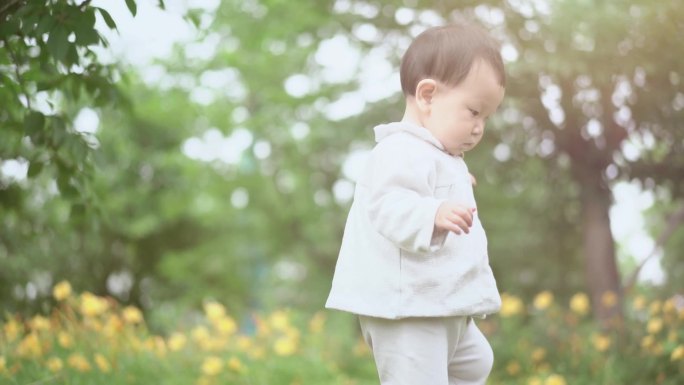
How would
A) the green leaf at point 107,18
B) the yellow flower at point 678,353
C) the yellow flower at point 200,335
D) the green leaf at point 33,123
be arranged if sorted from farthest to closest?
the yellow flower at point 200,335, the yellow flower at point 678,353, the green leaf at point 33,123, the green leaf at point 107,18

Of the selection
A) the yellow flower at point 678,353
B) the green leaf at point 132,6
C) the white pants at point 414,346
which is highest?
the green leaf at point 132,6

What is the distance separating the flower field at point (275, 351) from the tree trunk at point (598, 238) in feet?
2.17

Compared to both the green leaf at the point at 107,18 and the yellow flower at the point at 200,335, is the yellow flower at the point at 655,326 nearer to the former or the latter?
the yellow flower at the point at 200,335

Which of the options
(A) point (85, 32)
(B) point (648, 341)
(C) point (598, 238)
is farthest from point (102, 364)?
(C) point (598, 238)

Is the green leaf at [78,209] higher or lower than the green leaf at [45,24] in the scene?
lower

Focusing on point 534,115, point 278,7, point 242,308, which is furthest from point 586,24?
point 242,308

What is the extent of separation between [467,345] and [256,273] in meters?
14.8

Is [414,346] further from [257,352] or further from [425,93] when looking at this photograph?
[257,352]

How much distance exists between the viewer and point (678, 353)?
4492mm

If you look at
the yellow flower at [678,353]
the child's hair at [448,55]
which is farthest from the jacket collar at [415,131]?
the yellow flower at [678,353]

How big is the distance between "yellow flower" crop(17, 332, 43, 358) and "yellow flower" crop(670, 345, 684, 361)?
333cm

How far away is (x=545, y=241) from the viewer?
9008 millimetres

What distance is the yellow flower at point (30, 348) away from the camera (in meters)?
4.72

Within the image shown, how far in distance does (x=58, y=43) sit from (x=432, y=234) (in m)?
1.27
